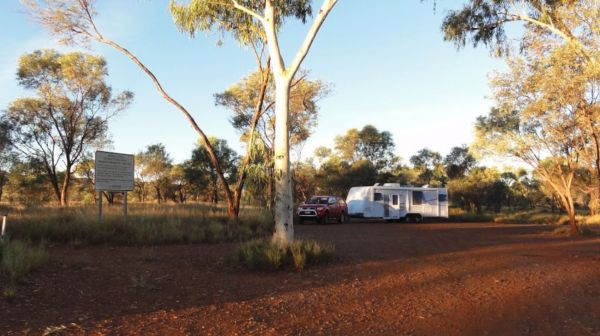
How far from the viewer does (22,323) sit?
16.6 feet

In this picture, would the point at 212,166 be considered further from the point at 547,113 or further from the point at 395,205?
the point at 547,113

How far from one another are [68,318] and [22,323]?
1.47ft

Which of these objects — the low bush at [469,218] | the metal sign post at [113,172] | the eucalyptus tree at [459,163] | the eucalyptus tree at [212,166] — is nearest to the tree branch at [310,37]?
the metal sign post at [113,172]

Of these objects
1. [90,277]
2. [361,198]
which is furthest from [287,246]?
[361,198]

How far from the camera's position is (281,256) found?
888 cm

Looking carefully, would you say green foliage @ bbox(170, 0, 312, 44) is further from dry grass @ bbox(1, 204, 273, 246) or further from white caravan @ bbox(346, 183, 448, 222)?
white caravan @ bbox(346, 183, 448, 222)

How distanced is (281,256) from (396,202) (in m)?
22.4

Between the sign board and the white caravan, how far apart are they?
16921 millimetres

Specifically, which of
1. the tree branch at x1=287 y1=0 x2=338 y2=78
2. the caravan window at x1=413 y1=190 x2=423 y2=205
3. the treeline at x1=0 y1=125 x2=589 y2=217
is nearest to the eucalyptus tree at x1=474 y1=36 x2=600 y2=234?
the tree branch at x1=287 y1=0 x2=338 y2=78

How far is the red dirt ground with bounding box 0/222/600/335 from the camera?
5.20 meters

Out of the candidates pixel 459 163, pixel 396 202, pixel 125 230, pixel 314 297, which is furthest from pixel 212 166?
pixel 314 297

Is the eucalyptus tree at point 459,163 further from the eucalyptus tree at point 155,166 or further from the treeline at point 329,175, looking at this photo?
the eucalyptus tree at point 155,166

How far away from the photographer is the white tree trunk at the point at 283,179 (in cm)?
959

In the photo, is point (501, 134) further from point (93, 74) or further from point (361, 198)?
point (93, 74)
